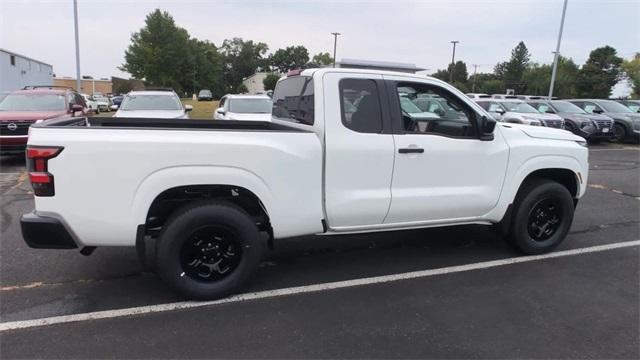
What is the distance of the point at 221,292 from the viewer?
152 inches

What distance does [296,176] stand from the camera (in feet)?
12.7

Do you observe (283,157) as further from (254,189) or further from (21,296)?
(21,296)

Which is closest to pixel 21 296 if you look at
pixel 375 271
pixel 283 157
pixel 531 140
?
pixel 283 157

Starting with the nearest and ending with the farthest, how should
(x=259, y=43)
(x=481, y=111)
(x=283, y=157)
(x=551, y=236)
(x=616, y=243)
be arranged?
(x=283, y=157) → (x=481, y=111) → (x=551, y=236) → (x=616, y=243) → (x=259, y=43)

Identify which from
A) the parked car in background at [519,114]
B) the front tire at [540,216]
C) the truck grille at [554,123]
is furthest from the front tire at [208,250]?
the truck grille at [554,123]

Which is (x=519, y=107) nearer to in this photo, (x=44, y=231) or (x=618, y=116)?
(x=618, y=116)

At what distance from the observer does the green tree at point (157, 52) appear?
62.9 meters

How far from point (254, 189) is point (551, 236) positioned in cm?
352

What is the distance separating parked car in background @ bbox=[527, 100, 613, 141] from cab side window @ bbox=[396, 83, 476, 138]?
1442 centimetres

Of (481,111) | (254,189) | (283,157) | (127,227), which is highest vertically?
(481,111)

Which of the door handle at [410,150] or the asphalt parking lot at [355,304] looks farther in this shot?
the door handle at [410,150]

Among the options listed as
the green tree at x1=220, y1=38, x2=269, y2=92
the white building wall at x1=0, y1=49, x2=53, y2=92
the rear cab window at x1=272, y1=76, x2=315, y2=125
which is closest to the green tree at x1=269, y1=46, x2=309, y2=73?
the green tree at x1=220, y1=38, x2=269, y2=92

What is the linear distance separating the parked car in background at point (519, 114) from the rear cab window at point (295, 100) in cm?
1166

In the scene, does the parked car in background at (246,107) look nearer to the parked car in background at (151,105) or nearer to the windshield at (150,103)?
the parked car in background at (151,105)
